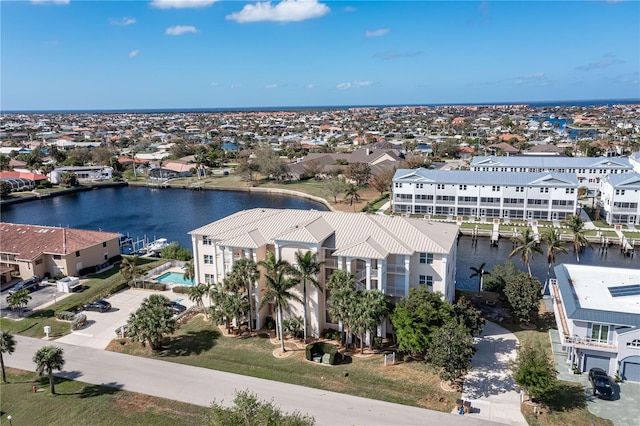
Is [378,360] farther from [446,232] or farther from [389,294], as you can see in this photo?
[446,232]

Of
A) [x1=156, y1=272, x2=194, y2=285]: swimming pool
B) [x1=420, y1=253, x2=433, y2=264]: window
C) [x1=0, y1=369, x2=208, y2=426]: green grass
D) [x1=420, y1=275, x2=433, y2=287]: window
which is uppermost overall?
[x1=420, y1=253, x2=433, y2=264]: window

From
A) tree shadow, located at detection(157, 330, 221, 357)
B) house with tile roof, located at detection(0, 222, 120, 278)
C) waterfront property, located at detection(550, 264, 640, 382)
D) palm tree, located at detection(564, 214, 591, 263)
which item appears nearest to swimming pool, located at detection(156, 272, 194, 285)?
house with tile roof, located at detection(0, 222, 120, 278)

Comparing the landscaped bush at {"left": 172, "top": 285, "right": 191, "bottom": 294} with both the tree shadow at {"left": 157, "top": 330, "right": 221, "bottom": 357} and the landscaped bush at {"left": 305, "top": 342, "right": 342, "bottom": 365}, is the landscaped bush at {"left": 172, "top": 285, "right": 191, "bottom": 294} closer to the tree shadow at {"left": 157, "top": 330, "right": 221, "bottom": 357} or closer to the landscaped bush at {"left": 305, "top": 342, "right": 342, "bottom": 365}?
the tree shadow at {"left": 157, "top": 330, "right": 221, "bottom": 357}

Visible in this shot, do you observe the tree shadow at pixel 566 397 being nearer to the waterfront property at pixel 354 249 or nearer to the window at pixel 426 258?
the waterfront property at pixel 354 249

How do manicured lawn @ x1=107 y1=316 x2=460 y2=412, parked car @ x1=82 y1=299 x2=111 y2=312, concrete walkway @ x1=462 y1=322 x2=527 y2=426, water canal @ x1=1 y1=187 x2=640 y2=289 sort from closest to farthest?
concrete walkway @ x1=462 y1=322 x2=527 y2=426, manicured lawn @ x1=107 y1=316 x2=460 y2=412, parked car @ x1=82 y1=299 x2=111 y2=312, water canal @ x1=1 y1=187 x2=640 y2=289

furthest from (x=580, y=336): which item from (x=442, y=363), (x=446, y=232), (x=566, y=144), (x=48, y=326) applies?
(x=566, y=144)

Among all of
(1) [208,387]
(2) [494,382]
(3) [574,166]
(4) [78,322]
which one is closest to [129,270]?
(4) [78,322]
